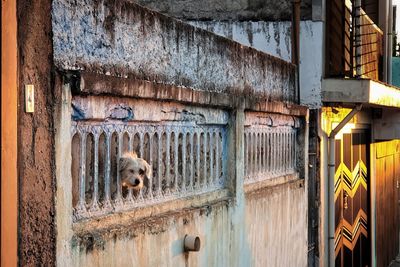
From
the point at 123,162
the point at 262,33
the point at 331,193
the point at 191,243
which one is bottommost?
the point at 331,193

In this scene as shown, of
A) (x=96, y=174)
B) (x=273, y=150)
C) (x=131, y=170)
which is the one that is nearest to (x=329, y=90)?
(x=273, y=150)

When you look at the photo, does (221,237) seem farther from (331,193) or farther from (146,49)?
(331,193)

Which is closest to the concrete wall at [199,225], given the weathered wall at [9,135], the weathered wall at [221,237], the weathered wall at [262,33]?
the weathered wall at [221,237]

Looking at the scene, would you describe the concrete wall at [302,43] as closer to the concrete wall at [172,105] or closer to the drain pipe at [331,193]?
the drain pipe at [331,193]

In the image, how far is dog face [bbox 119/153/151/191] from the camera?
421cm

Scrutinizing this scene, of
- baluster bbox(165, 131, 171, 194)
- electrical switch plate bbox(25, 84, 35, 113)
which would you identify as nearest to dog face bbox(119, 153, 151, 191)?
baluster bbox(165, 131, 171, 194)

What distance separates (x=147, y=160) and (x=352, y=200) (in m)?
7.15

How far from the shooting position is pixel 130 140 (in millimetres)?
4340

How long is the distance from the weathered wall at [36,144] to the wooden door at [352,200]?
7.13m

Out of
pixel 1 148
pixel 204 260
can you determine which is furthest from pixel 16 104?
pixel 204 260

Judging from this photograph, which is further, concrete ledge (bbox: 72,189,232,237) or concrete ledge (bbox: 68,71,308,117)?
concrete ledge (bbox: 72,189,232,237)

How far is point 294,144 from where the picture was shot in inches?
330

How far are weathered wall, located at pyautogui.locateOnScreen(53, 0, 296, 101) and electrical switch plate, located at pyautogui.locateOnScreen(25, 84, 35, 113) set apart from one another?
35cm

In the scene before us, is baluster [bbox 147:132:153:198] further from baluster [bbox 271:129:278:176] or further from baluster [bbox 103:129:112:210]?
baluster [bbox 271:129:278:176]
